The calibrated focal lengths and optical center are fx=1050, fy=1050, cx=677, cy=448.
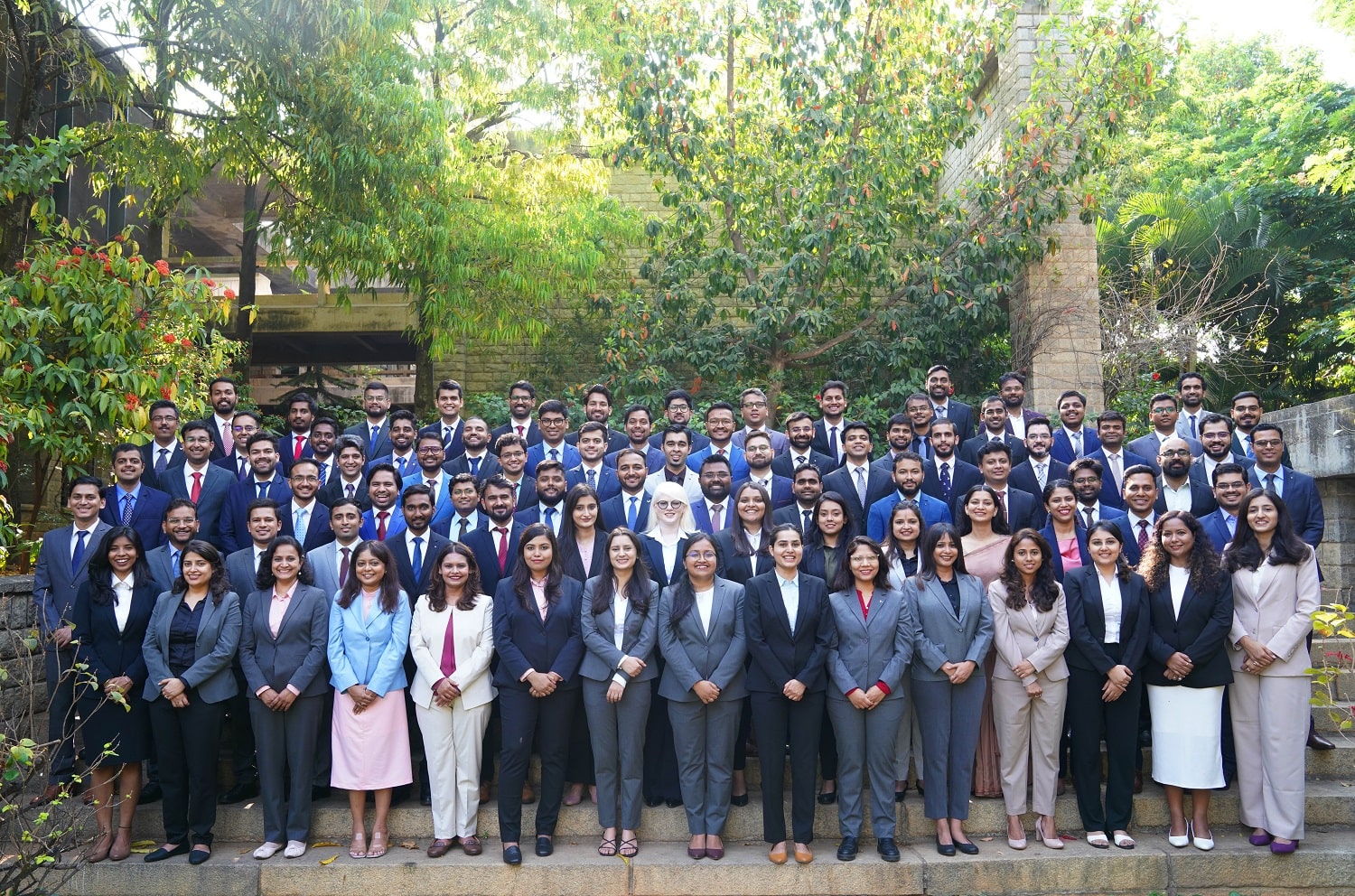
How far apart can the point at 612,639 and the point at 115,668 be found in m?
2.72

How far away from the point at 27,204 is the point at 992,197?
31.0 ft

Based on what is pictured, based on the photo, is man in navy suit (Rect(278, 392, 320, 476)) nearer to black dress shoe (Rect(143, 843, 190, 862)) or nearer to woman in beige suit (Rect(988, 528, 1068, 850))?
black dress shoe (Rect(143, 843, 190, 862))

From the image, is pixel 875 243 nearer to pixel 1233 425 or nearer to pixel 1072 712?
pixel 1233 425

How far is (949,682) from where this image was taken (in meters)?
5.79

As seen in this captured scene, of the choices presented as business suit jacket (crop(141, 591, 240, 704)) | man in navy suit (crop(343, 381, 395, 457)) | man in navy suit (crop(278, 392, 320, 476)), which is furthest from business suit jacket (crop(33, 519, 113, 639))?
man in navy suit (crop(343, 381, 395, 457))

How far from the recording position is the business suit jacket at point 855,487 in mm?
6945

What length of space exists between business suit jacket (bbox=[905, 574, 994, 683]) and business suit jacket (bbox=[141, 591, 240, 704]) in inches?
147

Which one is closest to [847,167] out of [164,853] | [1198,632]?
[1198,632]

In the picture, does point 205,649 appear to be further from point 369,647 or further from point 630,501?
point 630,501

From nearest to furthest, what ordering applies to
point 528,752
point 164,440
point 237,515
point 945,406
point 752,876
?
point 752,876 → point 528,752 → point 237,515 → point 164,440 → point 945,406

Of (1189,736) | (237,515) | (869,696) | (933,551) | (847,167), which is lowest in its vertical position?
(1189,736)

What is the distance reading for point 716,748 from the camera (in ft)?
18.6

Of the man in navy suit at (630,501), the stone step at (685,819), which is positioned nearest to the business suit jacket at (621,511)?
the man in navy suit at (630,501)

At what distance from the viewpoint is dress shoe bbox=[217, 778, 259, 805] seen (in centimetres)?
617
